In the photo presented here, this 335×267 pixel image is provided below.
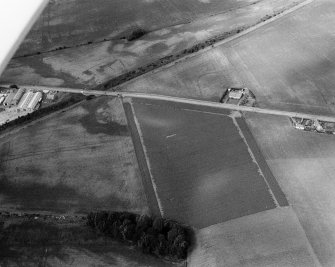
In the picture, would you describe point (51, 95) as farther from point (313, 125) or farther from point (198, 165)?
point (313, 125)

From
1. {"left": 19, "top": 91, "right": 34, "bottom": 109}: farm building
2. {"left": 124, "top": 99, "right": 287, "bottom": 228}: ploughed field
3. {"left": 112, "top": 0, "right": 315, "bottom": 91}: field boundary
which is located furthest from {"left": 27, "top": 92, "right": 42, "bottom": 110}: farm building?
{"left": 124, "top": 99, "right": 287, "bottom": 228}: ploughed field

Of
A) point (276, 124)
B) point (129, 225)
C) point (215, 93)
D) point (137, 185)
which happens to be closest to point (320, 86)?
point (276, 124)

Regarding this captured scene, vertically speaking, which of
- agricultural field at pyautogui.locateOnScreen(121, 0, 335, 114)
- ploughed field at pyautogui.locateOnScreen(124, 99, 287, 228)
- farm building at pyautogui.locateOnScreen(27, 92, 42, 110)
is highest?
farm building at pyautogui.locateOnScreen(27, 92, 42, 110)

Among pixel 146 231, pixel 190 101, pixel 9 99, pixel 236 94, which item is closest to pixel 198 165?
pixel 146 231

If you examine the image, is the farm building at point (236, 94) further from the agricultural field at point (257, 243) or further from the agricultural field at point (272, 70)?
the agricultural field at point (257, 243)

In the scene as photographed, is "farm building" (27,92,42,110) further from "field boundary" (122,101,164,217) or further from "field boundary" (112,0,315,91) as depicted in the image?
"field boundary" (122,101,164,217)
